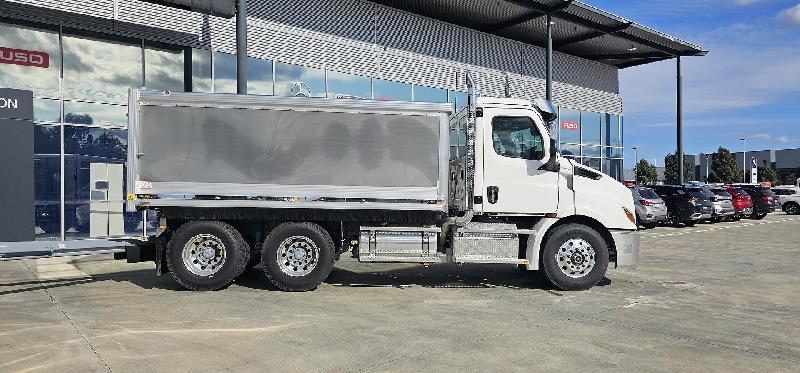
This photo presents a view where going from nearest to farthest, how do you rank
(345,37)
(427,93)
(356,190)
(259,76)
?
(356,190) < (259,76) < (345,37) < (427,93)

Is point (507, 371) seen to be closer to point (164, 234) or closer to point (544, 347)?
point (544, 347)

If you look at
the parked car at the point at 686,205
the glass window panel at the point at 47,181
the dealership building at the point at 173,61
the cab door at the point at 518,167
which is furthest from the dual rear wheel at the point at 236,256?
the parked car at the point at 686,205

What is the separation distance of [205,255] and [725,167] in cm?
8297

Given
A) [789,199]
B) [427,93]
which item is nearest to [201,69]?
[427,93]

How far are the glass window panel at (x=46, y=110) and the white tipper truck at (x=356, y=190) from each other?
336 inches

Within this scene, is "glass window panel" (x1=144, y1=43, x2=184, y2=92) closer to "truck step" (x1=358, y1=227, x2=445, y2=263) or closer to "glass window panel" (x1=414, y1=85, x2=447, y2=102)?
"glass window panel" (x1=414, y1=85, x2=447, y2=102)

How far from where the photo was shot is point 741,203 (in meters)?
27.6

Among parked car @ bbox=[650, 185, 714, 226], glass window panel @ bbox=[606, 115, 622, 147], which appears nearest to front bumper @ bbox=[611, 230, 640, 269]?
parked car @ bbox=[650, 185, 714, 226]

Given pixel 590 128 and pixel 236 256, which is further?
pixel 590 128

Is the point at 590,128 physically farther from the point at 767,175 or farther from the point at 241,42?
the point at 767,175

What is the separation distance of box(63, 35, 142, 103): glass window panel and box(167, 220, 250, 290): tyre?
9.28 m

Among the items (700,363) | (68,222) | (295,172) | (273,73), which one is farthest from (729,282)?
(68,222)

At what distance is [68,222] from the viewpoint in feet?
50.8

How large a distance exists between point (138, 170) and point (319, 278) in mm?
3053
